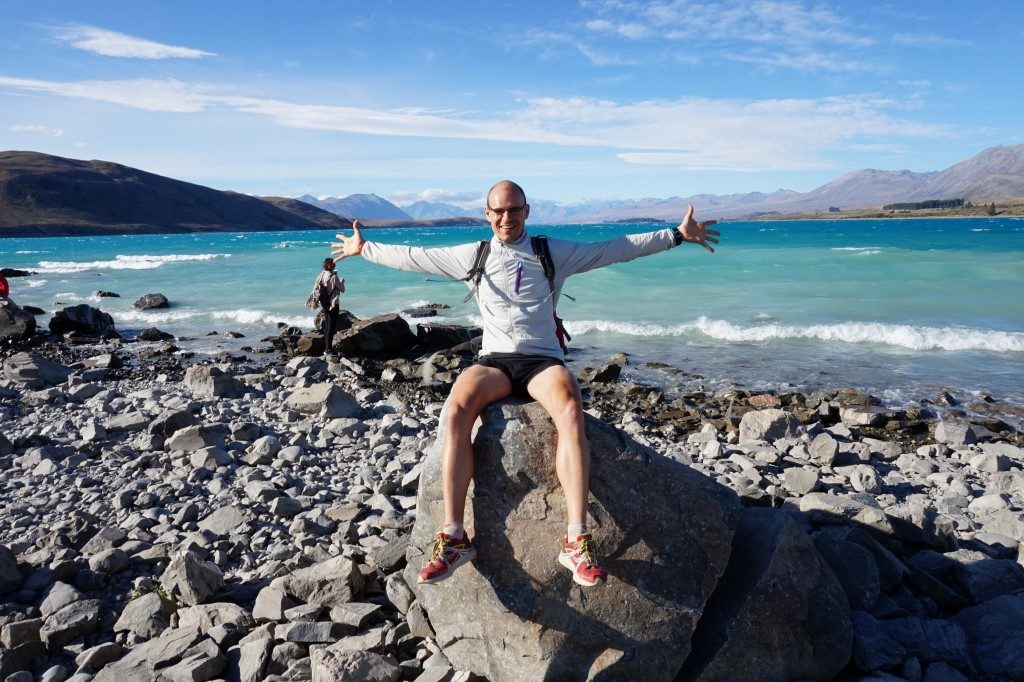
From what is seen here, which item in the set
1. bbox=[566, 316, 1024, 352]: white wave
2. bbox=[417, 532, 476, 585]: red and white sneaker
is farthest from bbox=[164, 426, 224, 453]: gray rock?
bbox=[566, 316, 1024, 352]: white wave

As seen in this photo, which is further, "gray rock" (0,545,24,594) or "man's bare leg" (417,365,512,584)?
"gray rock" (0,545,24,594)

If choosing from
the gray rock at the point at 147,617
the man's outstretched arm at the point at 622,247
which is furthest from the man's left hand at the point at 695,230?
the gray rock at the point at 147,617

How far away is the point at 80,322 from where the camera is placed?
2255 centimetres

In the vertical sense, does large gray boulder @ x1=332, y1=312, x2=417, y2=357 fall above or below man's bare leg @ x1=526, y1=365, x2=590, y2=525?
below

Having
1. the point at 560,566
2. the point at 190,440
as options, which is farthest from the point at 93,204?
the point at 560,566

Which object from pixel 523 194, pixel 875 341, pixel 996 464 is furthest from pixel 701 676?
pixel 875 341

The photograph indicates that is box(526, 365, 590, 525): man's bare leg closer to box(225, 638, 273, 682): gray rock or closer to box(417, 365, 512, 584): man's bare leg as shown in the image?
box(417, 365, 512, 584): man's bare leg

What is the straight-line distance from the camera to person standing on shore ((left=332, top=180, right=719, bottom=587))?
168 inches

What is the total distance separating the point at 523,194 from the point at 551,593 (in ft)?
9.00

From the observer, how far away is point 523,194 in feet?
16.3

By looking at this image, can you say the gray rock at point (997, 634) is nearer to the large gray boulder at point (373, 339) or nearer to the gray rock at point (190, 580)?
the gray rock at point (190, 580)

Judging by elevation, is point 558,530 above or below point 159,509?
above

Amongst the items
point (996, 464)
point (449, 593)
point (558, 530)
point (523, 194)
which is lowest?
point (996, 464)

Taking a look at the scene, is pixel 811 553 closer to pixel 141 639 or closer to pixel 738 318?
pixel 141 639
